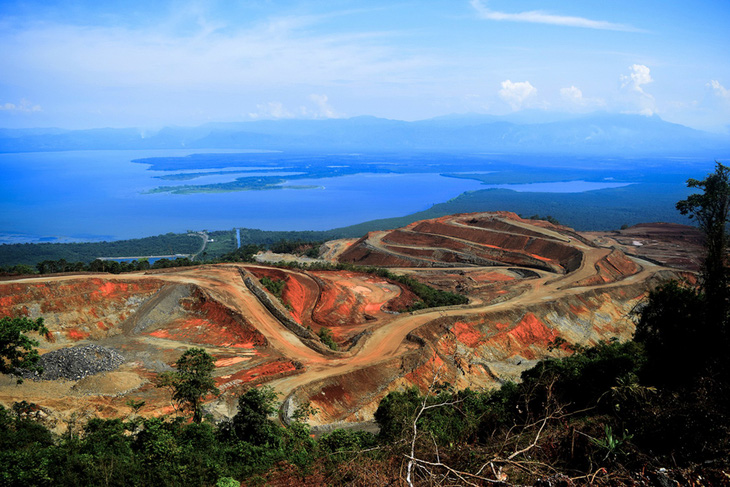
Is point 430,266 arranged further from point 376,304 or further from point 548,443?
point 548,443

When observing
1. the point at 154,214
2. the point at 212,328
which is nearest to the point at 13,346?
the point at 212,328

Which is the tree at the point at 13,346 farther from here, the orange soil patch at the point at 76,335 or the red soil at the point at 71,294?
the red soil at the point at 71,294

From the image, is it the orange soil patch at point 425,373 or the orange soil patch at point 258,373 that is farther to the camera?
the orange soil patch at point 425,373

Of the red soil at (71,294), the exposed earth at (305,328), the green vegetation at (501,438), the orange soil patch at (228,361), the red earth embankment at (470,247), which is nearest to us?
the green vegetation at (501,438)

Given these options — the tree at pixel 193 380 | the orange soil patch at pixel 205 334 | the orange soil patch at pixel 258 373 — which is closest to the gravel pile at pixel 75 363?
the orange soil patch at pixel 205 334

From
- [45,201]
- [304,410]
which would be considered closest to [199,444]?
[304,410]

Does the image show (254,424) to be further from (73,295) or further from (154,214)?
(154,214)

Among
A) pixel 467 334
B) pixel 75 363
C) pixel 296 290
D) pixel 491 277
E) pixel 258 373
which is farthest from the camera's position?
pixel 491 277
